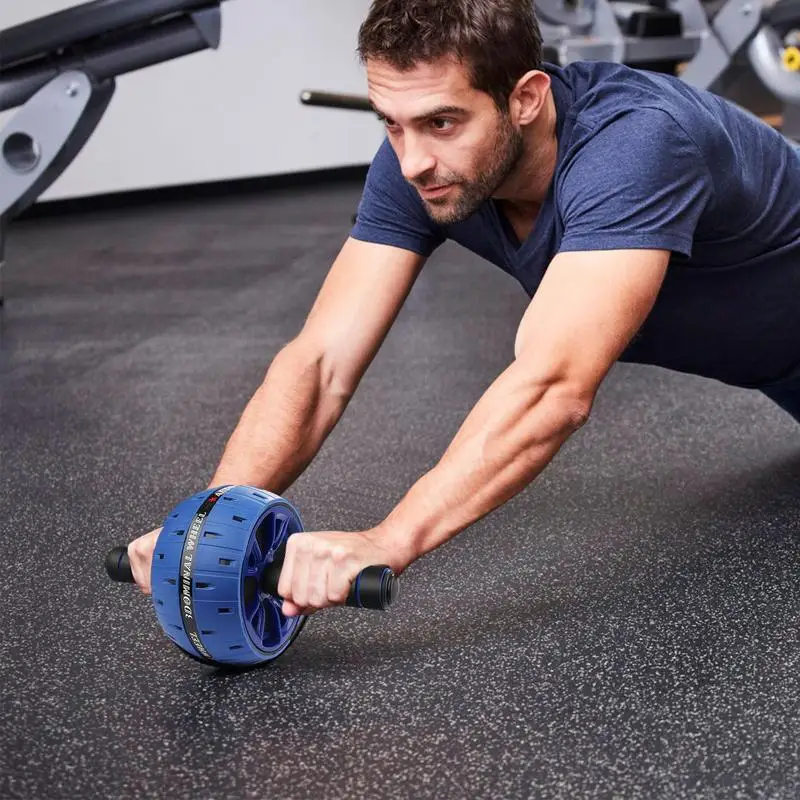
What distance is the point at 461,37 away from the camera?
1243 millimetres

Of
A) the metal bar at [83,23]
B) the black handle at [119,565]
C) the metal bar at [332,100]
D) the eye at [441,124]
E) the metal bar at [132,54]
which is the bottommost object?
the metal bar at [332,100]

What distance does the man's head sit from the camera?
4.09 feet

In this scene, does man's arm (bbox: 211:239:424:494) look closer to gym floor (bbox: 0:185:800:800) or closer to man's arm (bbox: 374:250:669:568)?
gym floor (bbox: 0:185:800:800)

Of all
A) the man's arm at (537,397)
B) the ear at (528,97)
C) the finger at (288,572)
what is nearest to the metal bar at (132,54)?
the ear at (528,97)

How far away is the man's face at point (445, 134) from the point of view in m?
1.26

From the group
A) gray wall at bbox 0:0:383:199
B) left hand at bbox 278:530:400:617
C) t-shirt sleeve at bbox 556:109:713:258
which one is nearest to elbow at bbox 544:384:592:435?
t-shirt sleeve at bbox 556:109:713:258

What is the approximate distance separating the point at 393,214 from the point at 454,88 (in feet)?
0.96

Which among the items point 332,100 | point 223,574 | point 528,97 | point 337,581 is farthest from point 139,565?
point 332,100

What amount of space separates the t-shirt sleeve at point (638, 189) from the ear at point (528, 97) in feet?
0.32

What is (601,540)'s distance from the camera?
1.67 meters

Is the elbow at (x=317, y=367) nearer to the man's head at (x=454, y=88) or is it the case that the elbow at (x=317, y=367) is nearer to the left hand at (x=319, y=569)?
the man's head at (x=454, y=88)

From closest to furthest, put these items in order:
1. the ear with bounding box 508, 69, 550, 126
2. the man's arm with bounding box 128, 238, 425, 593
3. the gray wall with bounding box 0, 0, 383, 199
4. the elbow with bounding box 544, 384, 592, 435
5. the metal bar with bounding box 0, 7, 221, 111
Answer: the elbow with bounding box 544, 384, 592, 435, the ear with bounding box 508, 69, 550, 126, the man's arm with bounding box 128, 238, 425, 593, the metal bar with bounding box 0, 7, 221, 111, the gray wall with bounding box 0, 0, 383, 199

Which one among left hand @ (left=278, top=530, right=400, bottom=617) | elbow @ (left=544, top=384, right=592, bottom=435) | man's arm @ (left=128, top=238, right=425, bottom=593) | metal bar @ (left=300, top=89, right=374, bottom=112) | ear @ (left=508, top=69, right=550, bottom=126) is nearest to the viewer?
left hand @ (left=278, top=530, right=400, bottom=617)

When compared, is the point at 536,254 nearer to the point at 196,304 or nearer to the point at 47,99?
the point at 196,304
